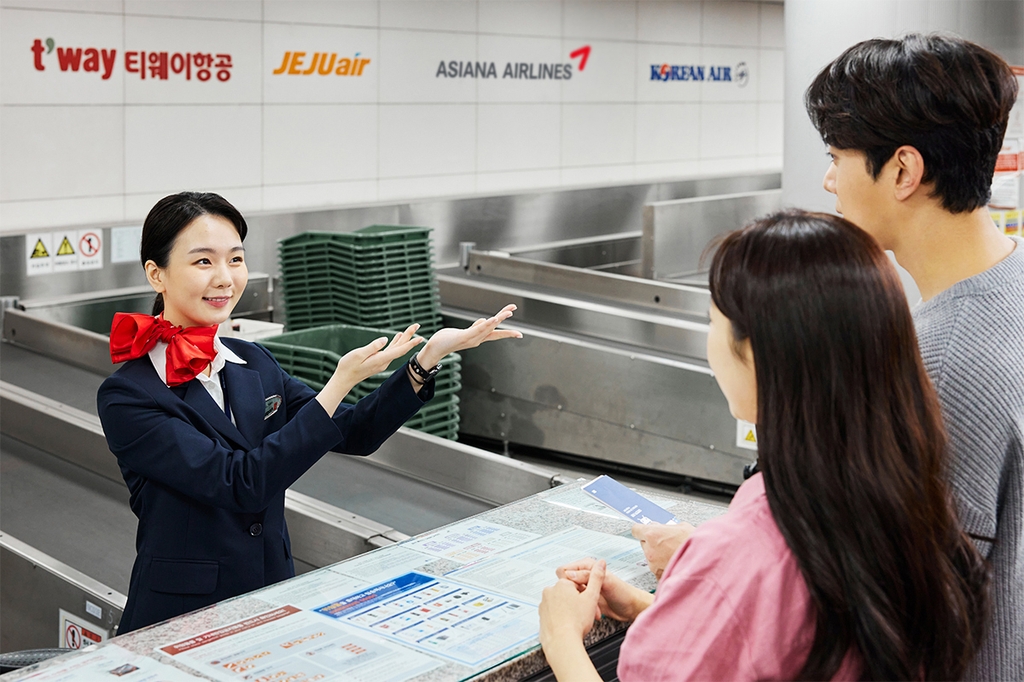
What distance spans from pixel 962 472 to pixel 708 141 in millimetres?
8278

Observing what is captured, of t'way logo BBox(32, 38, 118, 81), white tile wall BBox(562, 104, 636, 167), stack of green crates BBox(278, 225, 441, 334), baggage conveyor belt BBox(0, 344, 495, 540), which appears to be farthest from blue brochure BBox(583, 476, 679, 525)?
white tile wall BBox(562, 104, 636, 167)

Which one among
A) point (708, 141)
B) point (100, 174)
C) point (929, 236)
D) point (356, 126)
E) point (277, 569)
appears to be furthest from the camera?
point (708, 141)

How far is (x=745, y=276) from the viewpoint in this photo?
1.04 metres

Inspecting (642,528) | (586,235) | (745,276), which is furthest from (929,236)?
(586,235)

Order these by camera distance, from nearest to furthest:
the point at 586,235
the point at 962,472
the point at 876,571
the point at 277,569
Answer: the point at 876,571 → the point at 962,472 → the point at 277,569 → the point at 586,235

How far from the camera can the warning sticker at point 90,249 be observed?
5.33 m

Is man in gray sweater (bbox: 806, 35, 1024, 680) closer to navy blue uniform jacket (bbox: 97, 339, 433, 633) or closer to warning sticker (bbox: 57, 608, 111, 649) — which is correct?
navy blue uniform jacket (bbox: 97, 339, 433, 633)

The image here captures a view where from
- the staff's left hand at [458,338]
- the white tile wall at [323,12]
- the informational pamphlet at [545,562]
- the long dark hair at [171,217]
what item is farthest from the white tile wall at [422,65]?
the informational pamphlet at [545,562]

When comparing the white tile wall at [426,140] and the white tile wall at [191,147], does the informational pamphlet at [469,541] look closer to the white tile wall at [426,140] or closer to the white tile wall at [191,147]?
the white tile wall at [191,147]

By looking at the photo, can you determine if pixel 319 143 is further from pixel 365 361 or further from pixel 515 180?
pixel 365 361

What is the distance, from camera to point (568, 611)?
138cm

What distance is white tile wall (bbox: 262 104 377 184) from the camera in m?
6.27

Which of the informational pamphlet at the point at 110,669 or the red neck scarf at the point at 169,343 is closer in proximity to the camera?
the informational pamphlet at the point at 110,669

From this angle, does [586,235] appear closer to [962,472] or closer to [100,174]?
[100,174]
